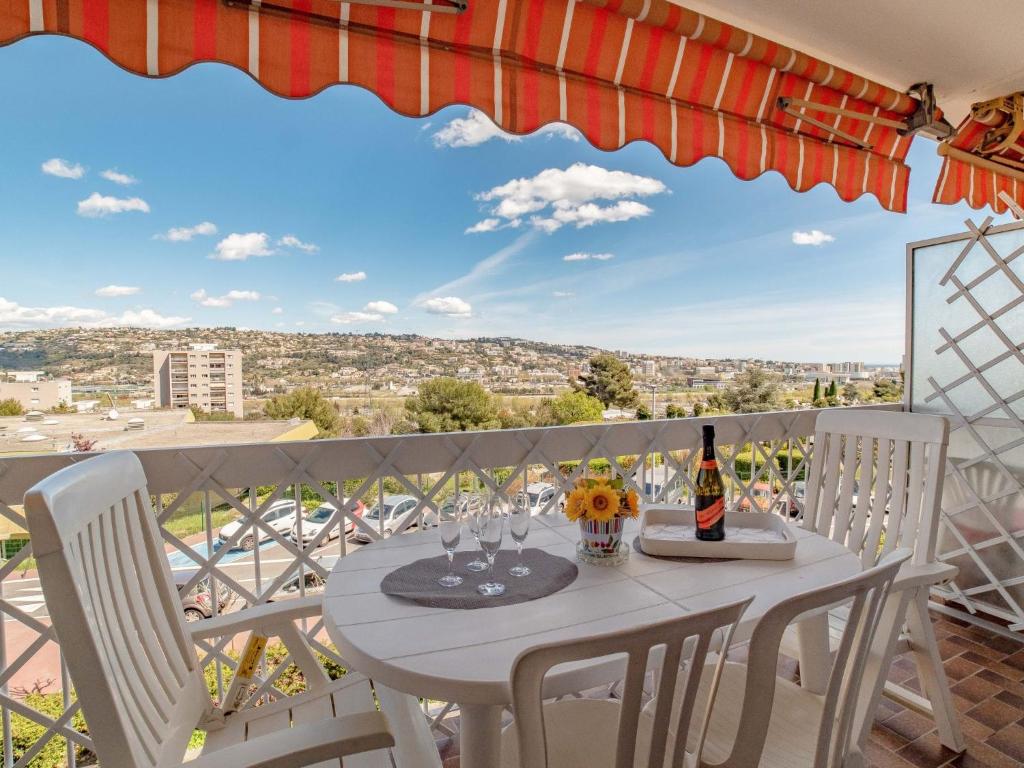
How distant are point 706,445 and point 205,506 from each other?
1.65 m

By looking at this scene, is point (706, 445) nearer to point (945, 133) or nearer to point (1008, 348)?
point (1008, 348)

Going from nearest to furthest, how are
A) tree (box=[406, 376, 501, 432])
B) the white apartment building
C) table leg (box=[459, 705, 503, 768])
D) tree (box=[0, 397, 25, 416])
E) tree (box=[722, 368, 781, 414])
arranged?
table leg (box=[459, 705, 503, 768]) → tree (box=[0, 397, 25, 416]) → the white apartment building → tree (box=[722, 368, 781, 414]) → tree (box=[406, 376, 501, 432])

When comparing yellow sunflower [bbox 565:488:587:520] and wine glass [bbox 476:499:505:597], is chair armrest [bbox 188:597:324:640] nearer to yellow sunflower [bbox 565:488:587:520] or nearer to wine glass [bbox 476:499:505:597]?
wine glass [bbox 476:499:505:597]

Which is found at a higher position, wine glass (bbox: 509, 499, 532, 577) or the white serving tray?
wine glass (bbox: 509, 499, 532, 577)

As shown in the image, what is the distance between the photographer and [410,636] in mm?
1061

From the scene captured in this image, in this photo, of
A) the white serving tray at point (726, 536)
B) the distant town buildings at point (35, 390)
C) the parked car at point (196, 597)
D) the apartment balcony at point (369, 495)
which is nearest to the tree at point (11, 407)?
the distant town buildings at point (35, 390)

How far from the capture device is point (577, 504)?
1.46 m

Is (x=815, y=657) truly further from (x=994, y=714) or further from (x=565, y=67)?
(x=565, y=67)

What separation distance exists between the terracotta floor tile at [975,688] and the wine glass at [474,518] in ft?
7.07

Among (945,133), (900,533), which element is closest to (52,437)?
(900,533)

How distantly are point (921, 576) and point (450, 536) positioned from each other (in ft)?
3.74

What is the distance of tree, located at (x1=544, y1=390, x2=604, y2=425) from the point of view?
24.6 ft

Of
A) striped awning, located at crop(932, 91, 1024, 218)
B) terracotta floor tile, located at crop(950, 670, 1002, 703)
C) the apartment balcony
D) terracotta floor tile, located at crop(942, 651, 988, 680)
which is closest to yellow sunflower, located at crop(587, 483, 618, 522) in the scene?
the apartment balcony

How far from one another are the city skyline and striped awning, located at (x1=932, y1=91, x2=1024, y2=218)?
31.1 ft
